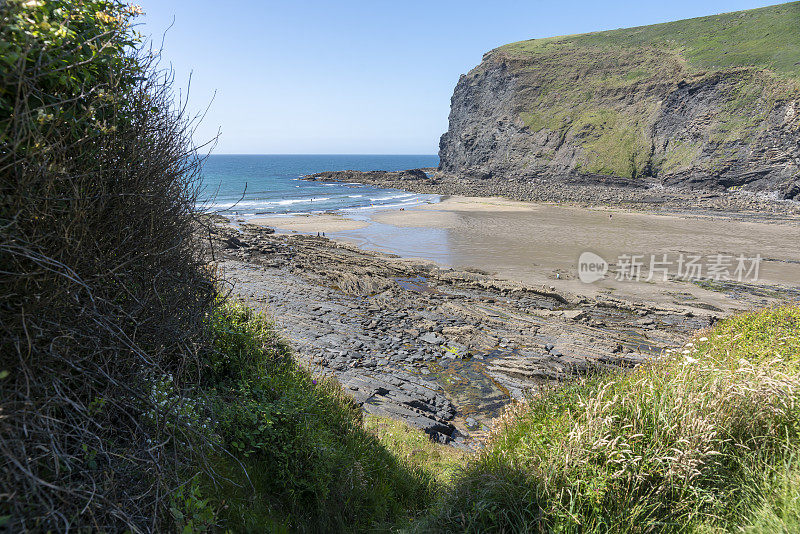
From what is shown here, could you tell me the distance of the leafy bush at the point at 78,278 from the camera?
241 centimetres

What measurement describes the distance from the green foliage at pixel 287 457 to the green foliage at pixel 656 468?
117 centimetres

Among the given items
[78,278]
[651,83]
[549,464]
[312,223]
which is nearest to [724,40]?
[651,83]

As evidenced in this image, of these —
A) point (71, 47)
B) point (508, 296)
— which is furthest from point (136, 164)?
point (508, 296)

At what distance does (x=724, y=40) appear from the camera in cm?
7612

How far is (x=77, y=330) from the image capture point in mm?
2879

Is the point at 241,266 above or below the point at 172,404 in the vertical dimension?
below

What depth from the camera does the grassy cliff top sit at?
63344mm

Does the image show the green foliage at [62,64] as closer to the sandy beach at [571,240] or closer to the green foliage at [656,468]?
the green foliage at [656,468]

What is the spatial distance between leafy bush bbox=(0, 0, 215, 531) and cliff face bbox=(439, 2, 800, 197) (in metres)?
66.0

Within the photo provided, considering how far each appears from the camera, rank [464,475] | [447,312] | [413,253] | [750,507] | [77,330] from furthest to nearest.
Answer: [413,253]
[447,312]
[464,475]
[750,507]
[77,330]

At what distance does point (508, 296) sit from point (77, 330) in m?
17.7

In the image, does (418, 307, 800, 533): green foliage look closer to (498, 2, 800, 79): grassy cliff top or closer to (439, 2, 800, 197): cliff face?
(439, 2, 800, 197): cliff face

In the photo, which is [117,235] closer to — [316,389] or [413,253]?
[316,389]

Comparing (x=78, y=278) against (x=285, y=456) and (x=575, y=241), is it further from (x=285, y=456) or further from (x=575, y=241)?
(x=575, y=241)
